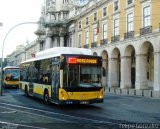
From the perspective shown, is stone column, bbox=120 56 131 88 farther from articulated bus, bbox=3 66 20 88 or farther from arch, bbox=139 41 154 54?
articulated bus, bbox=3 66 20 88

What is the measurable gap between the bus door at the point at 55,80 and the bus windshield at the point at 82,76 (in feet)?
2.18

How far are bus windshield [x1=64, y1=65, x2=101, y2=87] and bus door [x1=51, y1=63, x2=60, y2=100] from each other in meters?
0.66

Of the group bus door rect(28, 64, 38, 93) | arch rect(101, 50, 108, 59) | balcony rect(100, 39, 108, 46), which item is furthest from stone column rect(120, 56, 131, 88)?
bus door rect(28, 64, 38, 93)

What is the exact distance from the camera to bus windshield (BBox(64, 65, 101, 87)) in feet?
56.3

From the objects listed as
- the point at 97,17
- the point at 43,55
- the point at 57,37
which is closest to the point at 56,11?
the point at 57,37

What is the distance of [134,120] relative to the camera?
13414 millimetres

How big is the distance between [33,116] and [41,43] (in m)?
83.3

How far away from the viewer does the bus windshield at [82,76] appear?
17156mm

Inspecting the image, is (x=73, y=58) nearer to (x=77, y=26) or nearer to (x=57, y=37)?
(x=77, y=26)

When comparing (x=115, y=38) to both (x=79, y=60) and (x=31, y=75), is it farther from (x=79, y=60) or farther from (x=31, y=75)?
(x=79, y=60)

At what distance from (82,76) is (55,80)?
5.20 ft

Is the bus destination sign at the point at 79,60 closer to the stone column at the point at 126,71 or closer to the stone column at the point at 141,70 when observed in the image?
the stone column at the point at 141,70

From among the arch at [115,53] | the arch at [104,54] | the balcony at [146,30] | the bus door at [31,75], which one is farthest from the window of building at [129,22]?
the bus door at [31,75]

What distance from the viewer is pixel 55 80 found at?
18047 millimetres
